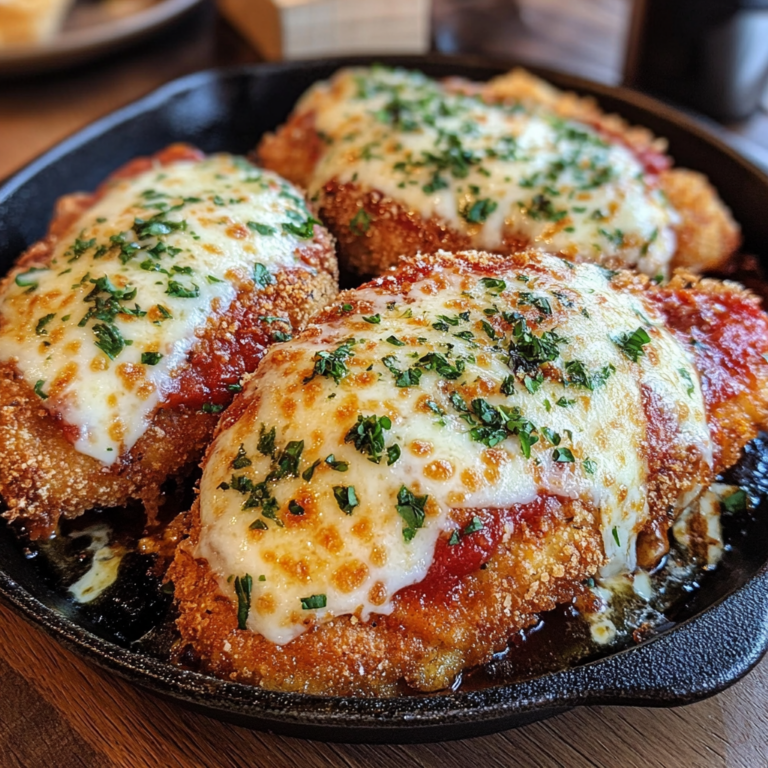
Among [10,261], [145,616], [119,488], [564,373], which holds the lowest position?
[145,616]

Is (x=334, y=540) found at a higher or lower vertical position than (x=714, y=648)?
higher

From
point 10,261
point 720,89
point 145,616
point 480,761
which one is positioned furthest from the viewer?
point 720,89

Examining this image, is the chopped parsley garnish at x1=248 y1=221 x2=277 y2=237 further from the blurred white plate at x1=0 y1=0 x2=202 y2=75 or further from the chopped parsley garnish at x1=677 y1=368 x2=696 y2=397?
the blurred white plate at x1=0 y1=0 x2=202 y2=75

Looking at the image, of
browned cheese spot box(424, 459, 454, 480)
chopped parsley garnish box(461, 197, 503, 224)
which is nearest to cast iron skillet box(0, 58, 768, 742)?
browned cheese spot box(424, 459, 454, 480)

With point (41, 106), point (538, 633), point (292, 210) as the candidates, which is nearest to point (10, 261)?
point (292, 210)

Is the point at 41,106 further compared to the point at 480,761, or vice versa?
the point at 41,106

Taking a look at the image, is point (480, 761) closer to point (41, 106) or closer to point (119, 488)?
point (119, 488)

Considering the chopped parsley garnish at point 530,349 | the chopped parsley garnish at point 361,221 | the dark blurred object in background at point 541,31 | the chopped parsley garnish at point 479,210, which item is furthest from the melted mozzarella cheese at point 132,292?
the dark blurred object in background at point 541,31
